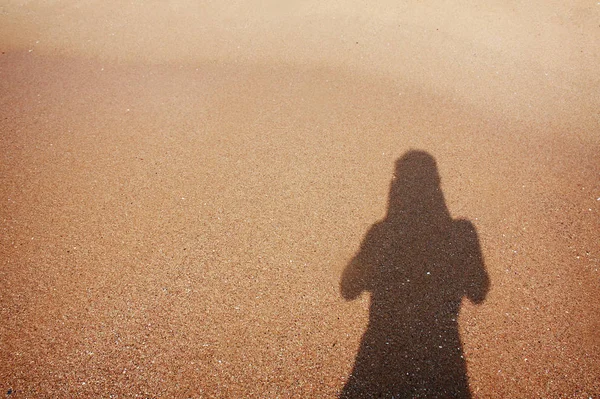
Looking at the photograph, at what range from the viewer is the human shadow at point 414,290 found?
3.20m

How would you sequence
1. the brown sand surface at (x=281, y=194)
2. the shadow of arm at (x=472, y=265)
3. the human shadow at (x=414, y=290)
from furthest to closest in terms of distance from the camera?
1. the shadow of arm at (x=472, y=265)
2. the brown sand surface at (x=281, y=194)
3. the human shadow at (x=414, y=290)

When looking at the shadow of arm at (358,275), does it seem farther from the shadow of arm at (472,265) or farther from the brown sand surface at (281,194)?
the shadow of arm at (472,265)

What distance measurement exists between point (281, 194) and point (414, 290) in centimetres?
209

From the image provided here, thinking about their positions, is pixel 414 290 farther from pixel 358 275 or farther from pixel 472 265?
pixel 472 265

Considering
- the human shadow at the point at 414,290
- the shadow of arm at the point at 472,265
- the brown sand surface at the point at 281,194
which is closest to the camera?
the human shadow at the point at 414,290

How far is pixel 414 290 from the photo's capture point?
3.77m

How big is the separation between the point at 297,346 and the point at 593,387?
8.92 ft

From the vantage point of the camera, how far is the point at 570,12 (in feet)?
26.7

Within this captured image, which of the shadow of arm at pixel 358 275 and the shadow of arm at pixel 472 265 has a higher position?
the shadow of arm at pixel 472 265

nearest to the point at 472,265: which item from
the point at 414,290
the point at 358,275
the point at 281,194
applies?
the point at 414,290

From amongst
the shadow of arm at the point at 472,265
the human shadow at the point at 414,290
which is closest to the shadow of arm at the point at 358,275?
the human shadow at the point at 414,290

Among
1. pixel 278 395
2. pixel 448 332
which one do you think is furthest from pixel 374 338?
pixel 278 395

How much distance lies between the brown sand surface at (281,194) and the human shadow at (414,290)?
4 cm

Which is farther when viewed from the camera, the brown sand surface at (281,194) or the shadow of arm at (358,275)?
the shadow of arm at (358,275)
